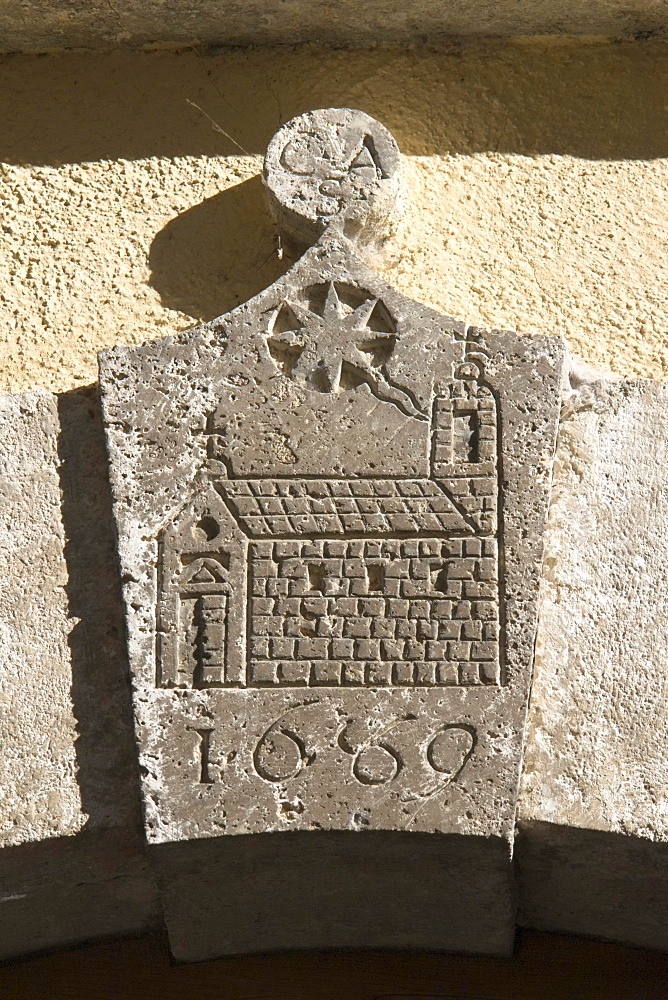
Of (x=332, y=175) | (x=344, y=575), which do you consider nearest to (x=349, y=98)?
(x=332, y=175)

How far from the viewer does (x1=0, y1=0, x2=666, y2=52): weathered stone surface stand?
230cm

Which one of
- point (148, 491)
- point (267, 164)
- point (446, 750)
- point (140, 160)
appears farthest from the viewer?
point (140, 160)

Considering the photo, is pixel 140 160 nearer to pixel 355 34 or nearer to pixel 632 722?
pixel 355 34

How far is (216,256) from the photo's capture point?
86.7 inches

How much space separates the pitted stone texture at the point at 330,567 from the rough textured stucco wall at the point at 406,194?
22 centimetres

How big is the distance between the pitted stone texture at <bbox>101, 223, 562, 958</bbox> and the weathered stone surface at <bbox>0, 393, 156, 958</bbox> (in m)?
0.08

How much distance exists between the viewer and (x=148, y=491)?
190 cm

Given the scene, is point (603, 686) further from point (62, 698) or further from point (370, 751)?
point (62, 698)

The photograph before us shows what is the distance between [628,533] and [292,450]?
58 cm

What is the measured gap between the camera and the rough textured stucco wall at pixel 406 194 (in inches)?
84.7

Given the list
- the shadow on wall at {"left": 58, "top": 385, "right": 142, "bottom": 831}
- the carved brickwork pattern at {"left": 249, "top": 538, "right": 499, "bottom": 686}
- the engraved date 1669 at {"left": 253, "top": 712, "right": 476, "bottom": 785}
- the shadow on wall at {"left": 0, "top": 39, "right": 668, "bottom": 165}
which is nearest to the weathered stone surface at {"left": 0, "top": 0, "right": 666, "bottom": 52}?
the shadow on wall at {"left": 0, "top": 39, "right": 668, "bottom": 165}

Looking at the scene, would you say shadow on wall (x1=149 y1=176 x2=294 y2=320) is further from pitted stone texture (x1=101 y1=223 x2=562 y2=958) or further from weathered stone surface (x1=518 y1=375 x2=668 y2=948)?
weathered stone surface (x1=518 y1=375 x2=668 y2=948)

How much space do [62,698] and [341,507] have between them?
1.78ft

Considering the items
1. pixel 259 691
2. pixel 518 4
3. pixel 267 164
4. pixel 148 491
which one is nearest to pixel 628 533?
pixel 259 691
